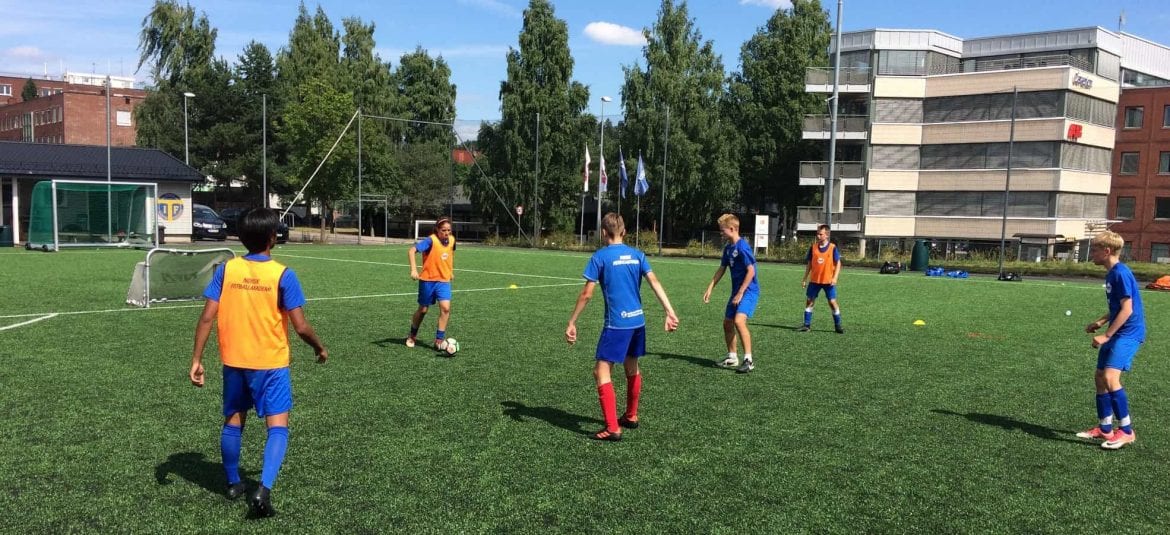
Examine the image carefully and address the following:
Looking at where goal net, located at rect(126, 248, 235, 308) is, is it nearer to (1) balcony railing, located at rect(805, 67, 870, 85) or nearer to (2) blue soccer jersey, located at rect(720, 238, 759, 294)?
(2) blue soccer jersey, located at rect(720, 238, 759, 294)

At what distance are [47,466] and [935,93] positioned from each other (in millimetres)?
50127

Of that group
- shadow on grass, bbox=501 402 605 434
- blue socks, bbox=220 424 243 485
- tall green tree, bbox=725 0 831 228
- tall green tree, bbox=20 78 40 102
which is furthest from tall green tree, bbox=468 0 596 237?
tall green tree, bbox=20 78 40 102

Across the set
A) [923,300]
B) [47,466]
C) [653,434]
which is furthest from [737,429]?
[923,300]

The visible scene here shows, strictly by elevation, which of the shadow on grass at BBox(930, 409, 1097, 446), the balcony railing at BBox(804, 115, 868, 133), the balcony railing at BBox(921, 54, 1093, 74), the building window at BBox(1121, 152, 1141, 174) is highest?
the balcony railing at BBox(921, 54, 1093, 74)

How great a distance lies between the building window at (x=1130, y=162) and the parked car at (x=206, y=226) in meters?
56.4

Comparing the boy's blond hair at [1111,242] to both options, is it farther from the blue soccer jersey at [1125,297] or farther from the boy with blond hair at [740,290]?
the boy with blond hair at [740,290]

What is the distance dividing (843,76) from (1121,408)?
45194 millimetres

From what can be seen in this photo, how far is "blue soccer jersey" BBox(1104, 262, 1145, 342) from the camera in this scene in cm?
621

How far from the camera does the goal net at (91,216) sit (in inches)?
1165

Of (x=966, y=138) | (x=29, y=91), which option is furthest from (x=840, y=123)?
(x=29, y=91)

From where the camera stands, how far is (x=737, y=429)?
668 centimetres

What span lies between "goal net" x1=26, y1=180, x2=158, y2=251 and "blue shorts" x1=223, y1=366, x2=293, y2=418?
93.5 ft

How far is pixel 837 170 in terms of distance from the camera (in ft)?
161

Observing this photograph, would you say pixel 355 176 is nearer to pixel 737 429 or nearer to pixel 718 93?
pixel 718 93
